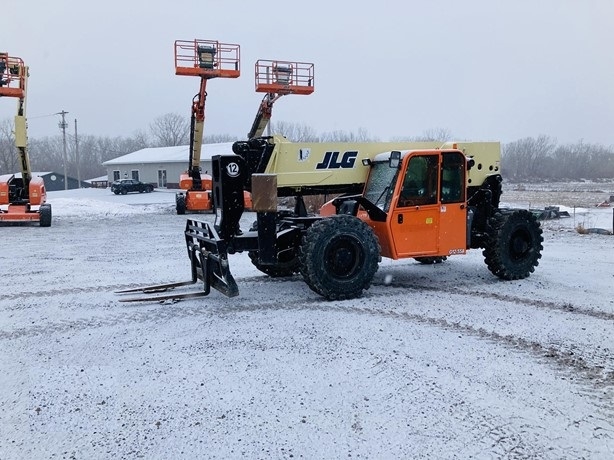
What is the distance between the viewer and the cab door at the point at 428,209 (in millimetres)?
Result: 7859

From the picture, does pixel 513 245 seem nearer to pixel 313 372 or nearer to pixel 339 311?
pixel 339 311

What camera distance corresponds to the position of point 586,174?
94.8 m

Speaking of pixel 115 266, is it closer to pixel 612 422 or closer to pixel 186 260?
pixel 186 260

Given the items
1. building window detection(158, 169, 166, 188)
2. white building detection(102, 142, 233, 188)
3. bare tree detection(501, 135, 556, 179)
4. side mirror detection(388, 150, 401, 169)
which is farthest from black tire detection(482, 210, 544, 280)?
bare tree detection(501, 135, 556, 179)

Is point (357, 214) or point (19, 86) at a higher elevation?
point (19, 86)

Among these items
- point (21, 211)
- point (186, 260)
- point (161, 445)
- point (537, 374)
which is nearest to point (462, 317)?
point (537, 374)

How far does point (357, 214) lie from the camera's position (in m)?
8.35

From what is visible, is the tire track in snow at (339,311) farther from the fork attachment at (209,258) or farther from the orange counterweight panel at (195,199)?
the orange counterweight panel at (195,199)

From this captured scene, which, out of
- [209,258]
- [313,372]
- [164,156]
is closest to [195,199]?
[209,258]

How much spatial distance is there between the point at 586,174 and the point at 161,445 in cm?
10450

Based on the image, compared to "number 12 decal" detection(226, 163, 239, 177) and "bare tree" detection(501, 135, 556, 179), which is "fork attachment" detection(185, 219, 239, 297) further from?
"bare tree" detection(501, 135, 556, 179)

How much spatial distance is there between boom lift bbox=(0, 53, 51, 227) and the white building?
101 feet

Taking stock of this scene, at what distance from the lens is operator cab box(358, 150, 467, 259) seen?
25.6 feet

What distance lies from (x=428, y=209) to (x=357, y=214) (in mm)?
1077
